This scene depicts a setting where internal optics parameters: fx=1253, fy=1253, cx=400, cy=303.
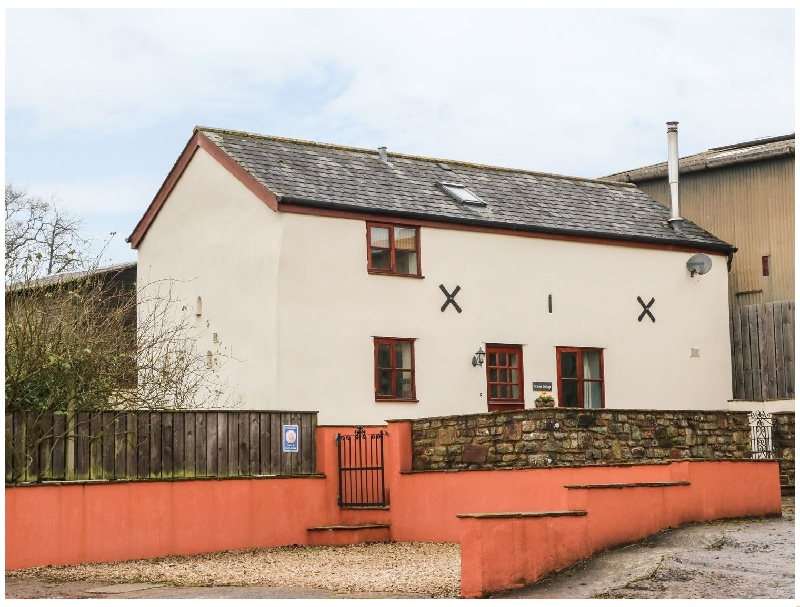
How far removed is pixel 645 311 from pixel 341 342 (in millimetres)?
7346

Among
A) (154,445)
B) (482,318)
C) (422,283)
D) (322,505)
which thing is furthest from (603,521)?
(482,318)

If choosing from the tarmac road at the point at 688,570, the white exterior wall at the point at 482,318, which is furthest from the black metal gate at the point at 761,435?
the tarmac road at the point at 688,570

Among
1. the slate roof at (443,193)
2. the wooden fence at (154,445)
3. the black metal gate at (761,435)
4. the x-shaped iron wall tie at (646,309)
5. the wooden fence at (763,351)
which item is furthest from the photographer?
the wooden fence at (763,351)

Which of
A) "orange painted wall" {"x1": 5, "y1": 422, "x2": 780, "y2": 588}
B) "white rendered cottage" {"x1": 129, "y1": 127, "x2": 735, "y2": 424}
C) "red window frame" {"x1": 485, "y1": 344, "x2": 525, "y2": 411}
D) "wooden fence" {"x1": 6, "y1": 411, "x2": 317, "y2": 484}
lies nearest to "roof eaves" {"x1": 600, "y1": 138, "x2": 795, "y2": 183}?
"white rendered cottage" {"x1": 129, "y1": 127, "x2": 735, "y2": 424}

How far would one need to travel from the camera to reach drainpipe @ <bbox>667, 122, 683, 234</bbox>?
92.1 feet

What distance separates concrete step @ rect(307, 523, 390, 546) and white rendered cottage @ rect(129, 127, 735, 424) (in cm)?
327

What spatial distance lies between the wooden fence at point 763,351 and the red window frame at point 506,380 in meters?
5.81

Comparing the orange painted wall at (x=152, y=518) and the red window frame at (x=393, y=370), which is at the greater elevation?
the red window frame at (x=393, y=370)

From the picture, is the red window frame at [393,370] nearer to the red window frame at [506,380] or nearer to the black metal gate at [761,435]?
the red window frame at [506,380]

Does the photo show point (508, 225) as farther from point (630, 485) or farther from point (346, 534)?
point (630, 485)

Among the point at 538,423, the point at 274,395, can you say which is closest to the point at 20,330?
the point at 274,395

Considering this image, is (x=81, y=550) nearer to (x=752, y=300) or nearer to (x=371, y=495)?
(x=371, y=495)

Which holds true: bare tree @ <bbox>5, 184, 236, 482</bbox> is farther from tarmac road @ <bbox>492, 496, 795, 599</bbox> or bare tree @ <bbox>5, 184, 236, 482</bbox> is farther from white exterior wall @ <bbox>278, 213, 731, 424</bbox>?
tarmac road @ <bbox>492, 496, 795, 599</bbox>

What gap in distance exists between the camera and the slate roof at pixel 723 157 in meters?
28.1
